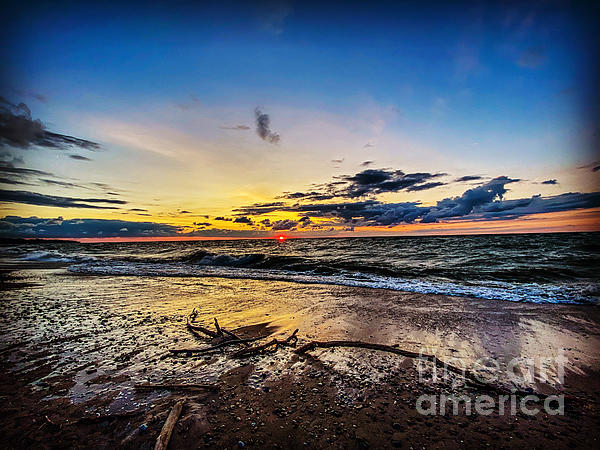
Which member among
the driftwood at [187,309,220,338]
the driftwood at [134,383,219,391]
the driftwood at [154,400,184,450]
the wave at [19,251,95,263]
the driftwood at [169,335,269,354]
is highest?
the driftwood at [154,400,184,450]

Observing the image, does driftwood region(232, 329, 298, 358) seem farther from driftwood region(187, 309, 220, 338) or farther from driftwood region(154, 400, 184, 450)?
driftwood region(154, 400, 184, 450)

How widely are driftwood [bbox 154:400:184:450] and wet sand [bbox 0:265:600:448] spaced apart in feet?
0.37

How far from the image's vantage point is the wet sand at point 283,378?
3.31 m

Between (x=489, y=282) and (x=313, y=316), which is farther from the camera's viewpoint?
(x=489, y=282)

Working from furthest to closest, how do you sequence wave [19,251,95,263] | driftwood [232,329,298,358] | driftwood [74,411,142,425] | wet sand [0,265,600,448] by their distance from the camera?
1. wave [19,251,95,263]
2. driftwood [232,329,298,358]
3. driftwood [74,411,142,425]
4. wet sand [0,265,600,448]

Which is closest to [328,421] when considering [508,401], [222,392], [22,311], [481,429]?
[222,392]

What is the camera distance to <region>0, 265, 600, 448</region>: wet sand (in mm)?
3312

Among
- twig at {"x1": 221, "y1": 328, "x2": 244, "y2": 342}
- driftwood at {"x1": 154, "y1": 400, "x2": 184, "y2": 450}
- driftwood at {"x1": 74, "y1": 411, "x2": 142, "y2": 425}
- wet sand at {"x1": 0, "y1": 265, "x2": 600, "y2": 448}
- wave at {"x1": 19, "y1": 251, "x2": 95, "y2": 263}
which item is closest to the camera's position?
driftwood at {"x1": 154, "y1": 400, "x2": 184, "y2": 450}

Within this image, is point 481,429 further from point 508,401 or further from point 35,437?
point 35,437

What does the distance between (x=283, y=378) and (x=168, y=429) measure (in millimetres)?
1947

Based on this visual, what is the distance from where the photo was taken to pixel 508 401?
407cm

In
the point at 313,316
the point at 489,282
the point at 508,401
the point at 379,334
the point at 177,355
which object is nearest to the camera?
the point at 508,401

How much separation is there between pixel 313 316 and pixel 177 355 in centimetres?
434

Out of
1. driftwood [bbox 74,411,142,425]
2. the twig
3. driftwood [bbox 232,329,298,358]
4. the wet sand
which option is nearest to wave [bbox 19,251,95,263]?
the wet sand
